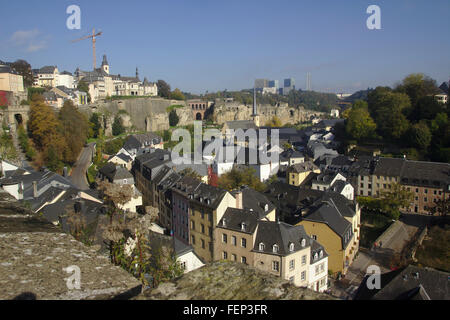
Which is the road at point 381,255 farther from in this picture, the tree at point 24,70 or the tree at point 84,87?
the tree at point 84,87

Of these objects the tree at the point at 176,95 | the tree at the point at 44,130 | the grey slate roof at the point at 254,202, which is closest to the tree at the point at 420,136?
the grey slate roof at the point at 254,202

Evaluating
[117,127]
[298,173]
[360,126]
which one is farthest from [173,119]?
[298,173]

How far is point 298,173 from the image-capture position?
4797cm

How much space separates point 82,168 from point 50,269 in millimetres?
45983

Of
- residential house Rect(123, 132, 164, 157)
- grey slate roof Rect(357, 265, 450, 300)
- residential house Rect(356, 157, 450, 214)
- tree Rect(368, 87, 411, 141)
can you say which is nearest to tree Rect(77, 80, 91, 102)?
residential house Rect(123, 132, 164, 157)

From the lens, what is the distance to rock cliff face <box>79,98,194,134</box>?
6819 cm

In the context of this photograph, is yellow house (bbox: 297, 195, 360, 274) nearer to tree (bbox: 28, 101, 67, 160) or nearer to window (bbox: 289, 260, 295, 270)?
window (bbox: 289, 260, 295, 270)

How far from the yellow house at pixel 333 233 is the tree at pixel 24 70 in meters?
53.8

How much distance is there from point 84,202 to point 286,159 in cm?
3685

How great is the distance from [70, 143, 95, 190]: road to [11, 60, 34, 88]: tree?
695 inches

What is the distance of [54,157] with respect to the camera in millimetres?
40719

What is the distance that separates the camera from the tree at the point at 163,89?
98.8 metres

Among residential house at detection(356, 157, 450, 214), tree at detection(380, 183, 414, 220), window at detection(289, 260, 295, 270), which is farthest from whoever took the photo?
residential house at detection(356, 157, 450, 214)
